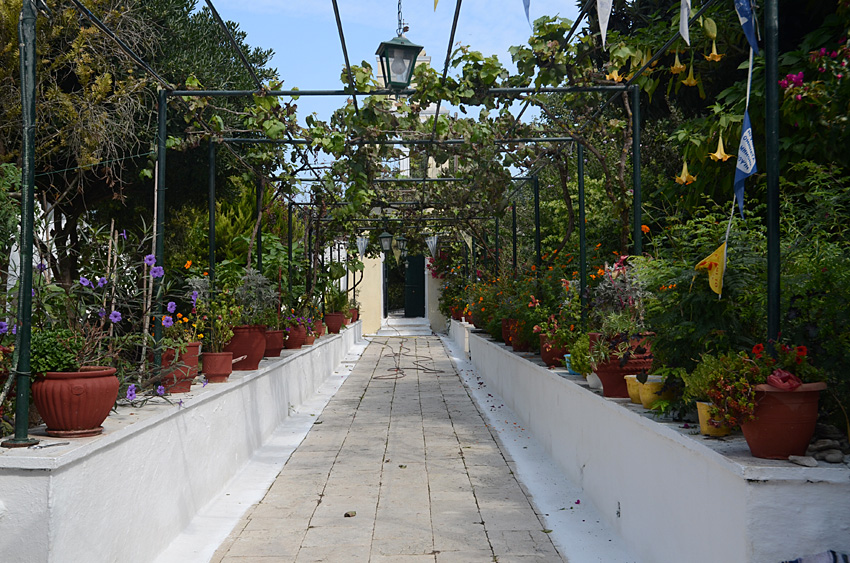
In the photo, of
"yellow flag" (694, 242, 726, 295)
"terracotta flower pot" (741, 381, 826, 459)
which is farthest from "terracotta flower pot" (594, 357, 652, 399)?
"terracotta flower pot" (741, 381, 826, 459)

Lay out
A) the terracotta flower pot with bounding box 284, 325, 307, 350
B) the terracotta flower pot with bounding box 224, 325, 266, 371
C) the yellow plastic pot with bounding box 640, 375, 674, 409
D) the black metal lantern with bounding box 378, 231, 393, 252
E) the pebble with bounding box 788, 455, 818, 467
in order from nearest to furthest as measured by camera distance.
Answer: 1. the pebble with bounding box 788, 455, 818, 467
2. the yellow plastic pot with bounding box 640, 375, 674, 409
3. the terracotta flower pot with bounding box 224, 325, 266, 371
4. the terracotta flower pot with bounding box 284, 325, 307, 350
5. the black metal lantern with bounding box 378, 231, 393, 252

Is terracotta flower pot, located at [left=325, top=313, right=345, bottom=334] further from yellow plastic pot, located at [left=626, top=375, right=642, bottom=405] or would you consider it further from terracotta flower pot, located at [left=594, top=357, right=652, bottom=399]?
yellow plastic pot, located at [left=626, top=375, right=642, bottom=405]

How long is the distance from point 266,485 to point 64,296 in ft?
6.93

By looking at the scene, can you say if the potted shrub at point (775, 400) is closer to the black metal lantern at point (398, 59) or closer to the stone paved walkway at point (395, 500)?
the stone paved walkway at point (395, 500)

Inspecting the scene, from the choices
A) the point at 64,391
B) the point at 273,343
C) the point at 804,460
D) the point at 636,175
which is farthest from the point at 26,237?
the point at 273,343

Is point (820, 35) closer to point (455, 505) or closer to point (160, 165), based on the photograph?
point (455, 505)

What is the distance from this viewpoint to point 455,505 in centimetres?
471

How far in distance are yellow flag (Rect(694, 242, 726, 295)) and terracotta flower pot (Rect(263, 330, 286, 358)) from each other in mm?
5959

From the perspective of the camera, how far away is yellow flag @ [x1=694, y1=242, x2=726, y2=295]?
3.03 m

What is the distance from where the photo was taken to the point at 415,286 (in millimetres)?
27547

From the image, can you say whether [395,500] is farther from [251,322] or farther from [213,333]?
[251,322]

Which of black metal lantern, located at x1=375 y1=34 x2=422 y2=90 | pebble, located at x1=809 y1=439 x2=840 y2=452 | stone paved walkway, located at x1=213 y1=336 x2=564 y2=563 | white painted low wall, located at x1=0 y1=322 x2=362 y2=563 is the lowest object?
stone paved walkway, located at x1=213 y1=336 x2=564 y2=563

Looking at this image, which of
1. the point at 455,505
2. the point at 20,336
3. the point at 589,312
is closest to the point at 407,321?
the point at 589,312

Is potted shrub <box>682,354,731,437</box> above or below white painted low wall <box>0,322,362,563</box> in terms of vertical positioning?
above
